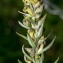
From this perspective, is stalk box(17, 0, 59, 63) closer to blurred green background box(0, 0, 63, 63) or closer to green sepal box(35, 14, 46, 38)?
green sepal box(35, 14, 46, 38)

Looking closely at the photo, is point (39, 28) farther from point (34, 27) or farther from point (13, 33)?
point (13, 33)

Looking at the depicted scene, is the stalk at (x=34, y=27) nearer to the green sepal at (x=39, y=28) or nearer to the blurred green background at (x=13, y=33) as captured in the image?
the green sepal at (x=39, y=28)

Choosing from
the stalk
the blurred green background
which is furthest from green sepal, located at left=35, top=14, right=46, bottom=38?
the blurred green background

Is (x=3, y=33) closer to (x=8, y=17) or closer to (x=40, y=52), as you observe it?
(x=8, y=17)

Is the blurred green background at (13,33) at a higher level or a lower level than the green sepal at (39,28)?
lower

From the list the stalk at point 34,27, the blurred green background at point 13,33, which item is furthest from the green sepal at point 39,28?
the blurred green background at point 13,33

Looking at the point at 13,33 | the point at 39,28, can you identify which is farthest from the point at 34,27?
the point at 13,33

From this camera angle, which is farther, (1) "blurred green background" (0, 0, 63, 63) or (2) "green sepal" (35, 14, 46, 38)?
(1) "blurred green background" (0, 0, 63, 63)

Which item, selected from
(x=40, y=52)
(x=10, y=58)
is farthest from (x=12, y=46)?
(x=40, y=52)

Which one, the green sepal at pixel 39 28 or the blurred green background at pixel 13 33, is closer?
the green sepal at pixel 39 28
